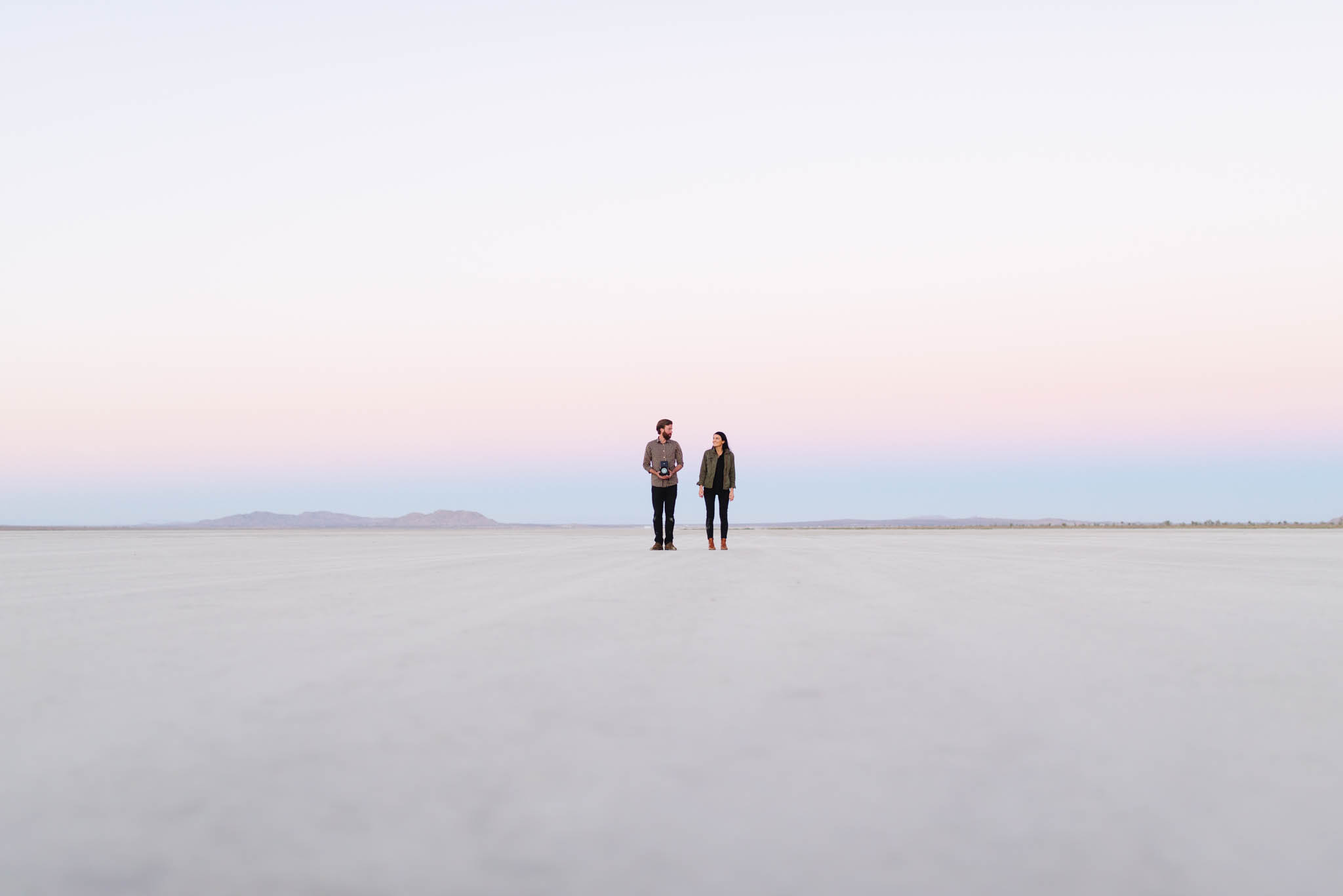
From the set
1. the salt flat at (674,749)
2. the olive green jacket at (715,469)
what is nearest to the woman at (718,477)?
the olive green jacket at (715,469)

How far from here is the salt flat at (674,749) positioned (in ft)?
6.59

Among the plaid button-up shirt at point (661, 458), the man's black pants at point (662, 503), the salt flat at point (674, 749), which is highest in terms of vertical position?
the plaid button-up shirt at point (661, 458)

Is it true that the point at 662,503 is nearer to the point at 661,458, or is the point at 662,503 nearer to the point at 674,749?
the point at 661,458

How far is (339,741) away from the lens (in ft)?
9.57

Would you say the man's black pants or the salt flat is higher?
the man's black pants

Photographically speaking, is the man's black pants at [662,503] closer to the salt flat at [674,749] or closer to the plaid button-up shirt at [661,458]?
the plaid button-up shirt at [661,458]

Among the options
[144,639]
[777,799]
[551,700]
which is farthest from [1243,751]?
[144,639]

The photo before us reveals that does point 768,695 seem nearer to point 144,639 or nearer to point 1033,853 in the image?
point 1033,853

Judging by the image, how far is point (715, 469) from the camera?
1434 cm

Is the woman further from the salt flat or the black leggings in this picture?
the salt flat

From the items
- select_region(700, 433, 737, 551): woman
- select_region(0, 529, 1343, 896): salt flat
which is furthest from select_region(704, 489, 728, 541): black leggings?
select_region(0, 529, 1343, 896): salt flat

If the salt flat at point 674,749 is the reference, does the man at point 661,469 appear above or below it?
above

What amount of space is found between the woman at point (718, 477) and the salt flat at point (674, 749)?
25.8 feet

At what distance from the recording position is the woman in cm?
1427
